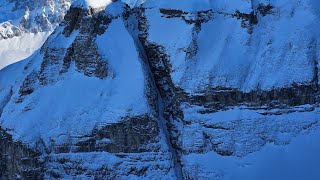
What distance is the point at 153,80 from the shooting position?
89.8m

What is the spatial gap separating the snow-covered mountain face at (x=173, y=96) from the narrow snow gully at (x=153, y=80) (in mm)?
171

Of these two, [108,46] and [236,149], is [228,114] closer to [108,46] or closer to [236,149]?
[236,149]

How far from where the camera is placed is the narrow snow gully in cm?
8478

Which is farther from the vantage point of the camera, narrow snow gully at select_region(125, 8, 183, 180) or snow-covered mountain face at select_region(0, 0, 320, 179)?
narrow snow gully at select_region(125, 8, 183, 180)

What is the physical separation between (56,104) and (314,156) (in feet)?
104

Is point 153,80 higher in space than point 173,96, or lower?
higher

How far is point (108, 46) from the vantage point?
90750 mm

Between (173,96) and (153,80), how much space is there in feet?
12.8

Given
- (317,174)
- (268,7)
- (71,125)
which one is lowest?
(317,174)

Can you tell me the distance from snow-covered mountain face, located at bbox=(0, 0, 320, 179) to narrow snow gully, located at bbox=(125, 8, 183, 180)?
171mm

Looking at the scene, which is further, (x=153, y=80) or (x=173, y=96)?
(x=153, y=80)

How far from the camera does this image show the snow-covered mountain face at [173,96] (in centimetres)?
8256

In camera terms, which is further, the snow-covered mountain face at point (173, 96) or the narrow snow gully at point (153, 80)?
the narrow snow gully at point (153, 80)

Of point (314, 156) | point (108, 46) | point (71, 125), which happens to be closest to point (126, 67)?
point (108, 46)
